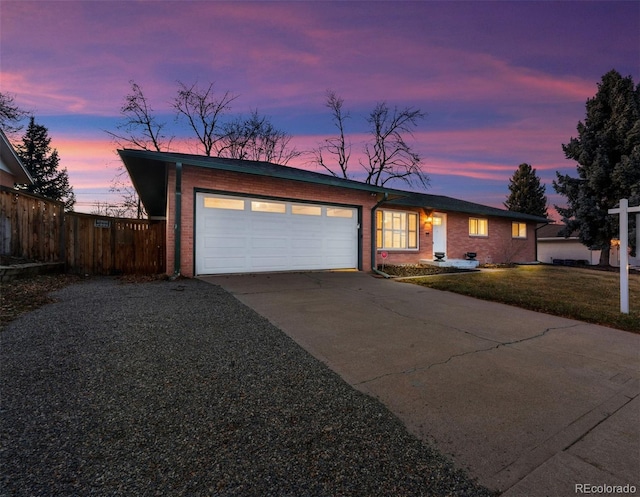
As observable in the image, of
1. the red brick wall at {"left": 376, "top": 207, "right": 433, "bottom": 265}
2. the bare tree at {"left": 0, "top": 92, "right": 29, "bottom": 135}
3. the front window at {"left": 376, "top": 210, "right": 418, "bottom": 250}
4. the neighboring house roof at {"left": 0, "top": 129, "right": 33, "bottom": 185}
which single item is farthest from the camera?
the bare tree at {"left": 0, "top": 92, "right": 29, "bottom": 135}

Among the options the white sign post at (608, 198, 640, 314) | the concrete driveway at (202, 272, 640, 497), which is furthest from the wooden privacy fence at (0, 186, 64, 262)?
the white sign post at (608, 198, 640, 314)

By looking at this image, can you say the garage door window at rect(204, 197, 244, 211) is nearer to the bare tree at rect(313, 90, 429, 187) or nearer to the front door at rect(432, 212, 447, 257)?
the front door at rect(432, 212, 447, 257)

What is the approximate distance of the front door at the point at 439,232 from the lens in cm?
1495

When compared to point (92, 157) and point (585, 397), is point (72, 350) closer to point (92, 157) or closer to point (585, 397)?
point (585, 397)

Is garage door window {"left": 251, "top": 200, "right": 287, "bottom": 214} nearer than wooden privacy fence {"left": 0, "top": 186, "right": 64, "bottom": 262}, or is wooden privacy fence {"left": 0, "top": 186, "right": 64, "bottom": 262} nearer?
wooden privacy fence {"left": 0, "top": 186, "right": 64, "bottom": 262}

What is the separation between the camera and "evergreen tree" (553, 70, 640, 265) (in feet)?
55.4

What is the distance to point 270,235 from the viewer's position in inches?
372

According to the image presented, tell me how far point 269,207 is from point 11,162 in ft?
40.7

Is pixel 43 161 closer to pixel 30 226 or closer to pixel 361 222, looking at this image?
pixel 30 226

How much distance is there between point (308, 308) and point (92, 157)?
64.6 feet

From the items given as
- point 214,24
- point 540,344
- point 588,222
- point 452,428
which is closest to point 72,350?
point 452,428

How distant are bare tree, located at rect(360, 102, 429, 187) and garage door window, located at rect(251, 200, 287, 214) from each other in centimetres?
1740

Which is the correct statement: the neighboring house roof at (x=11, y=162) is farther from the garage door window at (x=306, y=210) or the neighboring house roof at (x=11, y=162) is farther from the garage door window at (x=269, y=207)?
the garage door window at (x=306, y=210)

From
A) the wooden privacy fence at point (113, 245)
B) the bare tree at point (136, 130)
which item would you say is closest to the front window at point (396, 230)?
the wooden privacy fence at point (113, 245)
